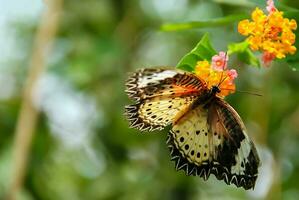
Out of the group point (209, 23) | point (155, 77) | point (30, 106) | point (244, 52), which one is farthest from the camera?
point (30, 106)

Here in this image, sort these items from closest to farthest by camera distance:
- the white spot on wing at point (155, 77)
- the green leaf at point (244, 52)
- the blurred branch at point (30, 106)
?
1. the white spot on wing at point (155, 77)
2. the green leaf at point (244, 52)
3. the blurred branch at point (30, 106)

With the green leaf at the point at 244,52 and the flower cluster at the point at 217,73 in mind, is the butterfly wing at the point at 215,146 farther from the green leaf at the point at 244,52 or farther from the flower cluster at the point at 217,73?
the green leaf at the point at 244,52

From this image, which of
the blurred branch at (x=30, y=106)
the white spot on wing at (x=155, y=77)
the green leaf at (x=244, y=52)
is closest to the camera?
the white spot on wing at (x=155, y=77)

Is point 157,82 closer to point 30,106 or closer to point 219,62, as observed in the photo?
point 219,62

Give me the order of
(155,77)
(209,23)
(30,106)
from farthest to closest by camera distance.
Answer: (30,106) < (209,23) < (155,77)

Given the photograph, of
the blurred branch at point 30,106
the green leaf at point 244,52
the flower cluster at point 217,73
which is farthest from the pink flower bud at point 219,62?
the blurred branch at point 30,106

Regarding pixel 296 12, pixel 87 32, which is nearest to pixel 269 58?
pixel 296 12

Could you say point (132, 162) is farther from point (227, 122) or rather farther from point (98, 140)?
point (227, 122)

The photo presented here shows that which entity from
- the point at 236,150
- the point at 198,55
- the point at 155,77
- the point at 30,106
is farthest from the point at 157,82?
the point at 30,106
